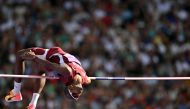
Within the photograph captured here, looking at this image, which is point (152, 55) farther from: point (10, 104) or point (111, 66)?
point (10, 104)

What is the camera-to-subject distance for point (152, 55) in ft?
53.8

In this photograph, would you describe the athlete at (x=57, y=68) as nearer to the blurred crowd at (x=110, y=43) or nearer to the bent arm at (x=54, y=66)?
the bent arm at (x=54, y=66)

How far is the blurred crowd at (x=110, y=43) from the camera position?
15398 mm

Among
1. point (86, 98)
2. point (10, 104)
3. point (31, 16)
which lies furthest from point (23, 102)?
point (31, 16)

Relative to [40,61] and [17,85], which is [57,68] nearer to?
[40,61]

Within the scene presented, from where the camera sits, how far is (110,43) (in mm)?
16312

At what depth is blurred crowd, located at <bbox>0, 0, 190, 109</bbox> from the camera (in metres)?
15.4

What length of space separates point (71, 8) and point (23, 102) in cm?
324

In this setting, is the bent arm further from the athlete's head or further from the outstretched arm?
the athlete's head

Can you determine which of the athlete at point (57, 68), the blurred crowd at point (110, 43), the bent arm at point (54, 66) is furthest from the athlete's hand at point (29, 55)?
the blurred crowd at point (110, 43)

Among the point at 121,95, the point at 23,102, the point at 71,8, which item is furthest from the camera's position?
the point at 71,8

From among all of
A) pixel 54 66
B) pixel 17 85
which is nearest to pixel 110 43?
pixel 17 85

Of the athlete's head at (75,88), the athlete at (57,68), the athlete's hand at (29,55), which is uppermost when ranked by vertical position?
the athlete's hand at (29,55)

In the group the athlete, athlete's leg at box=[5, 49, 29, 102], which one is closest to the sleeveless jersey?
the athlete
